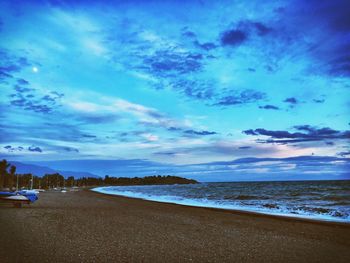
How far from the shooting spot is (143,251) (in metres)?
13.1

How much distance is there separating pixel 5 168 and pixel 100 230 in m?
119

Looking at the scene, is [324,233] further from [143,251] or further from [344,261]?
[143,251]

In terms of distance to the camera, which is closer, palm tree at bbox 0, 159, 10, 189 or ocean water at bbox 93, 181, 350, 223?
ocean water at bbox 93, 181, 350, 223

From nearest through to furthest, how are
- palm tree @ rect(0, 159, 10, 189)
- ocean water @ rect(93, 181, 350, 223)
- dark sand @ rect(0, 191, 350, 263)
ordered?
dark sand @ rect(0, 191, 350, 263), ocean water @ rect(93, 181, 350, 223), palm tree @ rect(0, 159, 10, 189)

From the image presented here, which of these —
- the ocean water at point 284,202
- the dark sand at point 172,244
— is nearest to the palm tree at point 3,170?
the ocean water at point 284,202

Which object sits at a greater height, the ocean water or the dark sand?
the dark sand

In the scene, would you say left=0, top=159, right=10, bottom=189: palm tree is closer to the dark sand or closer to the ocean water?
the ocean water

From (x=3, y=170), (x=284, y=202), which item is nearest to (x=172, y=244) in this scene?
(x=284, y=202)

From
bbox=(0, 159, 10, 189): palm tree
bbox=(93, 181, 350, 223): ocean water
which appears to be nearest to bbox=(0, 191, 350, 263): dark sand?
bbox=(93, 181, 350, 223): ocean water

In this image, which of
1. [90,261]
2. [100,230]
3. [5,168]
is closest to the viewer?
[90,261]

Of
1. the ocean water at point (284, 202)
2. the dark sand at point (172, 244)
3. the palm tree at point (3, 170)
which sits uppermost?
the palm tree at point (3, 170)

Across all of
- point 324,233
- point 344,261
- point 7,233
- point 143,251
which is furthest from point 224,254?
point 7,233

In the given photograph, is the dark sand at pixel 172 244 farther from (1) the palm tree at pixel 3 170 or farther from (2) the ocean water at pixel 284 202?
(1) the palm tree at pixel 3 170

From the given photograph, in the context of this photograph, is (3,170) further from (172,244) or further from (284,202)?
(172,244)
